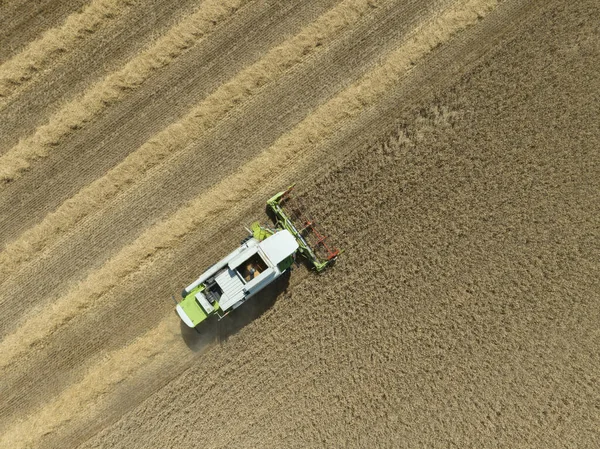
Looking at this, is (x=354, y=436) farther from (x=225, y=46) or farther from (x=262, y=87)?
(x=225, y=46)

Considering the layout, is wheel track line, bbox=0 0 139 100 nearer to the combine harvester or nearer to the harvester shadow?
the combine harvester

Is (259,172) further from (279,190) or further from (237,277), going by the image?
(237,277)

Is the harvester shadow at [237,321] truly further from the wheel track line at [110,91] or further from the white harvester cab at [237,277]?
the wheel track line at [110,91]

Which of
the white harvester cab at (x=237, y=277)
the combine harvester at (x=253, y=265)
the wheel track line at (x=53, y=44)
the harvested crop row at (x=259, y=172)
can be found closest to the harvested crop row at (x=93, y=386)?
the white harvester cab at (x=237, y=277)

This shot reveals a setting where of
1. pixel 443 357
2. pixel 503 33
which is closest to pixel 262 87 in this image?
pixel 503 33

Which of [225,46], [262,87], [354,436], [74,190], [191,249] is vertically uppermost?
[225,46]

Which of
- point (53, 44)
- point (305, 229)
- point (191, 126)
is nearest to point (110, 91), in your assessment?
point (53, 44)
